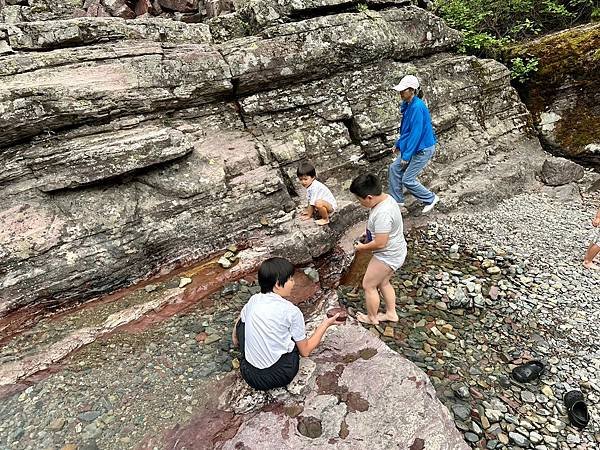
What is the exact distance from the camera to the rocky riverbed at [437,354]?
20.0 feet

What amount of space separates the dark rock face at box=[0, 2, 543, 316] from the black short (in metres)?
3.63

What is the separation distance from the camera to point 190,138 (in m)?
10.3

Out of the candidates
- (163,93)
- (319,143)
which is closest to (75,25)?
(163,93)

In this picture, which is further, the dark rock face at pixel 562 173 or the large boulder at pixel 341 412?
the dark rock face at pixel 562 173

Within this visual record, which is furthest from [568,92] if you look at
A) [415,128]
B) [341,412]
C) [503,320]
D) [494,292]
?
[341,412]

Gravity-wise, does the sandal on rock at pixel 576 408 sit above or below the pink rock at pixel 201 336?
above

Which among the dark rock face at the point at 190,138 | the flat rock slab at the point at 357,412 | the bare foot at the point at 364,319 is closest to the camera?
the flat rock slab at the point at 357,412

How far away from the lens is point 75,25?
32.4 feet

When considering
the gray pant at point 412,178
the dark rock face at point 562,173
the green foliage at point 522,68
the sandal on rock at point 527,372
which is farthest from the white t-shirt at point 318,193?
the green foliage at point 522,68

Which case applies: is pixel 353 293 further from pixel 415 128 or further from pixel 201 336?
pixel 415 128

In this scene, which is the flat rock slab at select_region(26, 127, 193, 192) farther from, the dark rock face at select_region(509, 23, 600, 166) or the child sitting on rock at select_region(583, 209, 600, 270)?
the dark rock face at select_region(509, 23, 600, 166)

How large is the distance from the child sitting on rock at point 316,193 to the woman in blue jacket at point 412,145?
2.30 m

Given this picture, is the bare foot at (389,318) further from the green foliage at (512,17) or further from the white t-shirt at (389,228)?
the green foliage at (512,17)

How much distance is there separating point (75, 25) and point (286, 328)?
29.7 ft
